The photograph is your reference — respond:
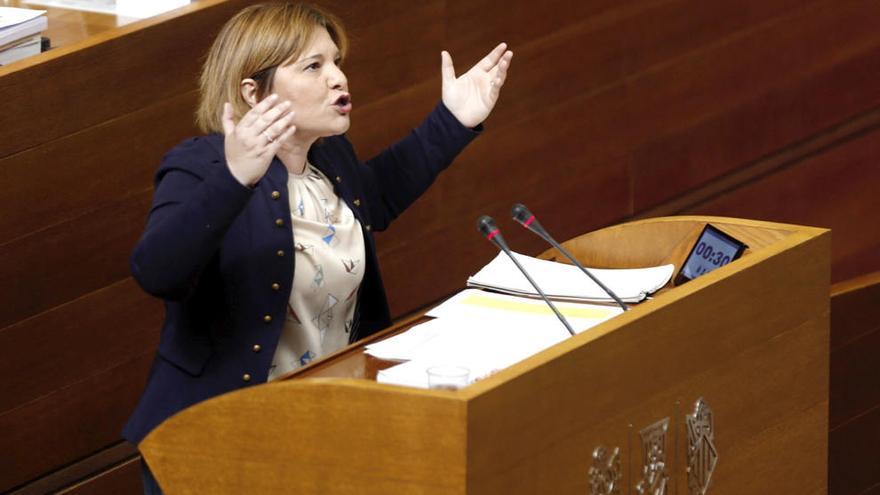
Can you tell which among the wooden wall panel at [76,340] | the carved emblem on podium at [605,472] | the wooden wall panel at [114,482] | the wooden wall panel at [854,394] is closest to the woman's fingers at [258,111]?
the carved emblem on podium at [605,472]

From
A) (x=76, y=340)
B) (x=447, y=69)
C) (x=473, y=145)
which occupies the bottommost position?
(x=76, y=340)

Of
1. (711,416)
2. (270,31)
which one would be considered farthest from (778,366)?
(270,31)

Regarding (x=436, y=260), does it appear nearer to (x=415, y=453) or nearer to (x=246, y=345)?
(x=246, y=345)

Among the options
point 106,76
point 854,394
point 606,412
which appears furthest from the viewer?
point 854,394

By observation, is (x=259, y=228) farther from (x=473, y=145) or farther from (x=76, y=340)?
(x=473, y=145)

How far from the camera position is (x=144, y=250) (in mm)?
1898

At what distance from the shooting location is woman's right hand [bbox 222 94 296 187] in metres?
1.86

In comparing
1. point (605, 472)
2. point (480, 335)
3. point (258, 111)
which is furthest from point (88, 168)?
point (605, 472)

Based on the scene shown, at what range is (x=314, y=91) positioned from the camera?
208 cm

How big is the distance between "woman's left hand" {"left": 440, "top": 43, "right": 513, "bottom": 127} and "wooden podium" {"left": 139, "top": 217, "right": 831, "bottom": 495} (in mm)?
234

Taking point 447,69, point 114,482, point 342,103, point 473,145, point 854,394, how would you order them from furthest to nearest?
point 854,394, point 473,145, point 114,482, point 447,69, point 342,103

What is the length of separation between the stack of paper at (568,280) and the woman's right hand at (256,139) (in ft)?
1.31

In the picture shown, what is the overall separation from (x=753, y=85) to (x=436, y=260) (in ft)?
3.23

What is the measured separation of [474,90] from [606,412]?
62 centimetres
